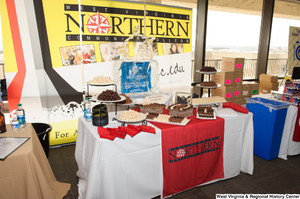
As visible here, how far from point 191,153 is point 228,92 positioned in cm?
262

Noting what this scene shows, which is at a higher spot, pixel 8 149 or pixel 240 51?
pixel 240 51

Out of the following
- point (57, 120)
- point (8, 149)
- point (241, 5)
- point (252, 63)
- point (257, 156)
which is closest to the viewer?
point (8, 149)

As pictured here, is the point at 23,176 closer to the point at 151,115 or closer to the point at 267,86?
the point at 151,115

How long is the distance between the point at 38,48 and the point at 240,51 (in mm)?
4834

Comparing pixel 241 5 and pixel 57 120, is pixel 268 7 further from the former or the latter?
pixel 57 120

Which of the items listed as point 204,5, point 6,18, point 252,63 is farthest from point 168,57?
point 252,63

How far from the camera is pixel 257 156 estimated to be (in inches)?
116

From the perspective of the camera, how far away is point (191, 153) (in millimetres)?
2090

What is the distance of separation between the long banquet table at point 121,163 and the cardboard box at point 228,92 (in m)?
2.12

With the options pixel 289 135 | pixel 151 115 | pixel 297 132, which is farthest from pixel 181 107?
pixel 297 132

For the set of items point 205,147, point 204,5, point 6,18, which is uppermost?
point 204,5

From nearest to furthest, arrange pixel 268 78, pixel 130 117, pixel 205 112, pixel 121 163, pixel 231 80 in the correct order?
pixel 121 163
pixel 130 117
pixel 205 112
pixel 231 80
pixel 268 78

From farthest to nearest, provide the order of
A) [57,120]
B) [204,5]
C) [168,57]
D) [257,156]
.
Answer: [204,5]
[168,57]
[57,120]
[257,156]

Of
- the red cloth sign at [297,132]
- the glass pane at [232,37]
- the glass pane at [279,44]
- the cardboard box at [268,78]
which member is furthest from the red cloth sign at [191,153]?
the glass pane at [279,44]
